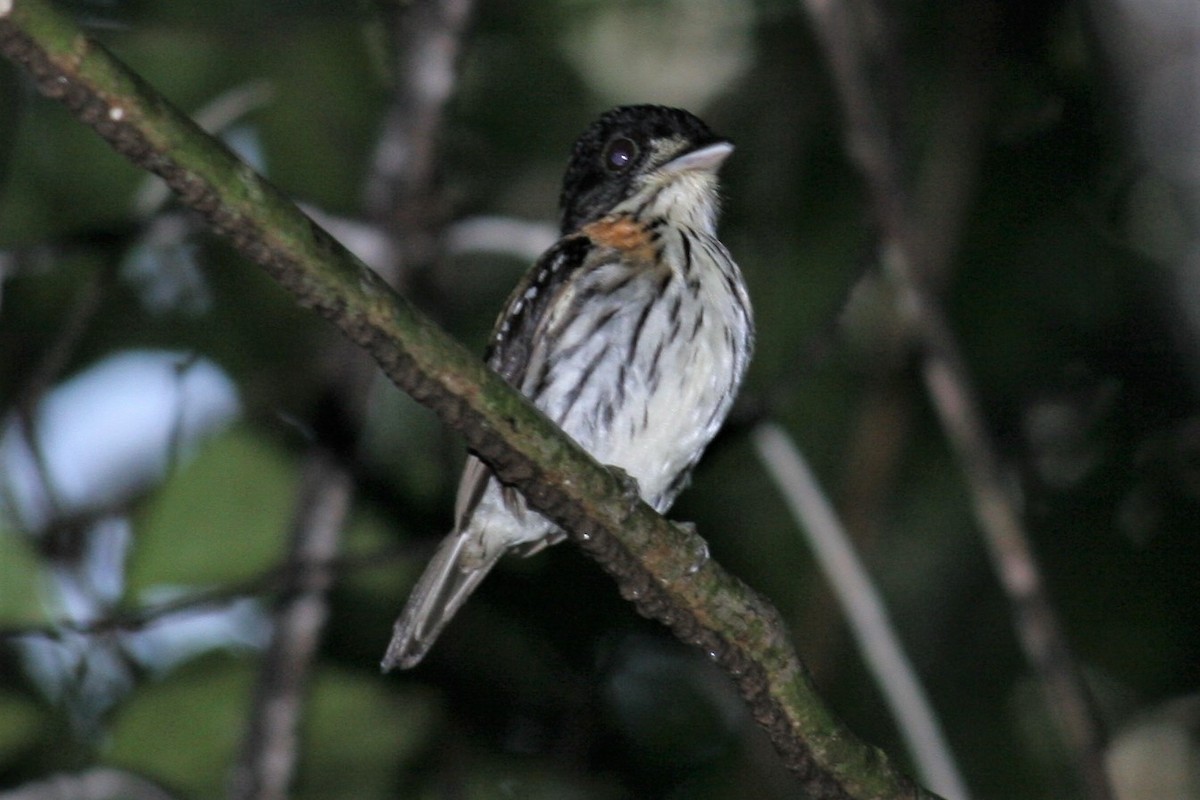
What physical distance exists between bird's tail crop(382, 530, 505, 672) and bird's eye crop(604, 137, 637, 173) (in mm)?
1061

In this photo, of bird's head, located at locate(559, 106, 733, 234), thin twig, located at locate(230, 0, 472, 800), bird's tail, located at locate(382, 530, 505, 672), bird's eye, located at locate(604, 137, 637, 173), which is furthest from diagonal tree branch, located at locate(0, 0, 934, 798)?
thin twig, located at locate(230, 0, 472, 800)

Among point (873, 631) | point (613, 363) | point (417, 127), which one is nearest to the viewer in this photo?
point (613, 363)

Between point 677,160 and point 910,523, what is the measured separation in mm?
2556

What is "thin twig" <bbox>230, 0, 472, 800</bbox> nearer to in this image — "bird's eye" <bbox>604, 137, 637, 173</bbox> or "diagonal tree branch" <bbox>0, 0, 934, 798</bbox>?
"bird's eye" <bbox>604, 137, 637, 173</bbox>

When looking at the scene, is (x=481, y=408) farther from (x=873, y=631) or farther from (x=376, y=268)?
(x=376, y=268)

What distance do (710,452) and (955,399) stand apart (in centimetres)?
71

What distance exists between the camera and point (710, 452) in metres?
4.41

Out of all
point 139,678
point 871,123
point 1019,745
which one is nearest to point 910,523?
point 1019,745

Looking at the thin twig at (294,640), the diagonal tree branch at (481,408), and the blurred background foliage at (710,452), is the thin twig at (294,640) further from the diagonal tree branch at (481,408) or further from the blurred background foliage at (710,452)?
the diagonal tree branch at (481,408)

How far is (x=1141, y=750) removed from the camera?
623 cm

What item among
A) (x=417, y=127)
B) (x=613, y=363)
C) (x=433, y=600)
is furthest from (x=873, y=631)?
(x=417, y=127)

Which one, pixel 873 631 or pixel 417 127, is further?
pixel 417 127

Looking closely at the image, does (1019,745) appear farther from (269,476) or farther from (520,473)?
(520,473)

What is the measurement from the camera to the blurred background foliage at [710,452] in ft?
15.8
